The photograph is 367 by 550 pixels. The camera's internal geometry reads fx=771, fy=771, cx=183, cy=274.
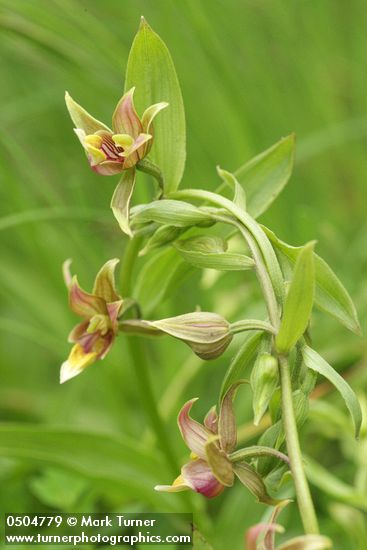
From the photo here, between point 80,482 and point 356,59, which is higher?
point 356,59

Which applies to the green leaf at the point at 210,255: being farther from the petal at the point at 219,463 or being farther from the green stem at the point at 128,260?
the petal at the point at 219,463

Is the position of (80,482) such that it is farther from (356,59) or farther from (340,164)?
(356,59)

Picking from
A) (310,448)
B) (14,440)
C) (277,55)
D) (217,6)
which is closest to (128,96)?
(14,440)

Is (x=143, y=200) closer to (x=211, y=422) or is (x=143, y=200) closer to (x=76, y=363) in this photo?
(x=76, y=363)

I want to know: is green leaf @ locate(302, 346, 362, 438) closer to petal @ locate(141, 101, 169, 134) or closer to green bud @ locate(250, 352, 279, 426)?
green bud @ locate(250, 352, 279, 426)

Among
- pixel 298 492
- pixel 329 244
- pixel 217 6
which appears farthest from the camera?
pixel 217 6

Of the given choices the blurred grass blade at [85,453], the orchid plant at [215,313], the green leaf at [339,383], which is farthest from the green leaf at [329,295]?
the blurred grass blade at [85,453]

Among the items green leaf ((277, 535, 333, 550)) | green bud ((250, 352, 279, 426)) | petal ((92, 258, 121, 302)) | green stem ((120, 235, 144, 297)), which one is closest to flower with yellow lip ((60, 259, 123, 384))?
petal ((92, 258, 121, 302))
